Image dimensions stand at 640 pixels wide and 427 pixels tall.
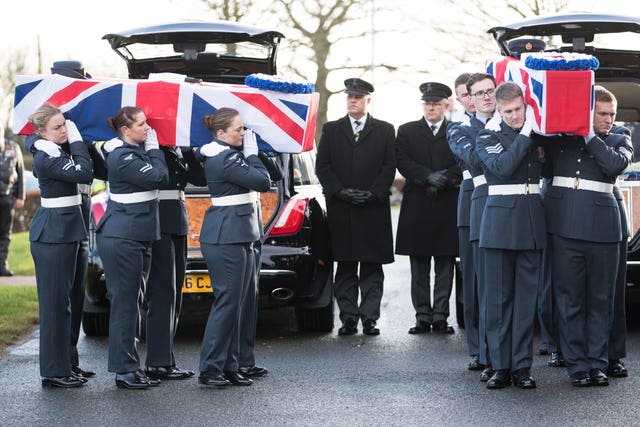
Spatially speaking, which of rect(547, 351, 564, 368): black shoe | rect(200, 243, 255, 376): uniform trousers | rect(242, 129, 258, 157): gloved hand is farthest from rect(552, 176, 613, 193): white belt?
rect(200, 243, 255, 376): uniform trousers

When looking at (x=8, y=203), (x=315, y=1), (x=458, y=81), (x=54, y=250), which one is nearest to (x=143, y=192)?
(x=54, y=250)

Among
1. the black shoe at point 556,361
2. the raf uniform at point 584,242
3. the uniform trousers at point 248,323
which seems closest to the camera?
the raf uniform at point 584,242

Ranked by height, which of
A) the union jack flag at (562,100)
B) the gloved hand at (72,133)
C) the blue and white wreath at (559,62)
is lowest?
the gloved hand at (72,133)

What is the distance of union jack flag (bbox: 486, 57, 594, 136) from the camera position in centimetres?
720

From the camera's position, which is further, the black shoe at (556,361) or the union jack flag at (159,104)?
the black shoe at (556,361)

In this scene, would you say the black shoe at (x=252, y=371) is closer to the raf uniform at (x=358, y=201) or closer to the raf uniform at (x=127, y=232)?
the raf uniform at (x=127, y=232)

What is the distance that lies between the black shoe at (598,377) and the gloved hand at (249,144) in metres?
2.53

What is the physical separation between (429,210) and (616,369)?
9.22ft

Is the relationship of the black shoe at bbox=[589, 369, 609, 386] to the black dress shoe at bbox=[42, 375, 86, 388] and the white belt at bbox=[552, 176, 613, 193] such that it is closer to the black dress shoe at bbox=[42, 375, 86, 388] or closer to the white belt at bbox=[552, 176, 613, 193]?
the white belt at bbox=[552, 176, 613, 193]

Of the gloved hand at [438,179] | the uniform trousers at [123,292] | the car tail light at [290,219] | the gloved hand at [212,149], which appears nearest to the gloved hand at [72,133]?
the uniform trousers at [123,292]

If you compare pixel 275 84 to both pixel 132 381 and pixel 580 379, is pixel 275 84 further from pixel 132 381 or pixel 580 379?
pixel 580 379

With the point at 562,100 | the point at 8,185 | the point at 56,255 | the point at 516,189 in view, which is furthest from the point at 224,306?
the point at 8,185

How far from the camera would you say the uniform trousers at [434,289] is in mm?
10148

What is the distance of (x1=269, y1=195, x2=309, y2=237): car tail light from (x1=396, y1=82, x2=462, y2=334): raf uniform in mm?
1139
